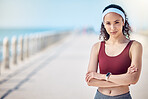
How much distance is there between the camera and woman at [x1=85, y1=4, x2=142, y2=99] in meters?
2.67

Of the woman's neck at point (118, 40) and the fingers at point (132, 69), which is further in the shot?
the woman's neck at point (118, 40)

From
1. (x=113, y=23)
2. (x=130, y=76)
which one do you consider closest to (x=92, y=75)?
(x=130, y=76)

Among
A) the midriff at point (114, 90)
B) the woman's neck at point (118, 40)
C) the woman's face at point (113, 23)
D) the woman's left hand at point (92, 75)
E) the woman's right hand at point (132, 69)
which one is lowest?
the midriff at point (114, 90)

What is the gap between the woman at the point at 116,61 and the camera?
8.77 ft

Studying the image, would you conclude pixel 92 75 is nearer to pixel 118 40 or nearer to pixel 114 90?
pixel 114 90

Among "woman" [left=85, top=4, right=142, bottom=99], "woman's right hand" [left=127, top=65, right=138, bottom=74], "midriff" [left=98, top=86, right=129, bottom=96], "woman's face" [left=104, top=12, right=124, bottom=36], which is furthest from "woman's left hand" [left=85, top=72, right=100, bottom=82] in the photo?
"woman's face" [left=104, top=12, right=124, bottom=36]

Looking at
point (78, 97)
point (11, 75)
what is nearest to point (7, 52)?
point (11, 75)

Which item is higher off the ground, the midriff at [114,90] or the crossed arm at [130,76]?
the crossed arm at [130,76]

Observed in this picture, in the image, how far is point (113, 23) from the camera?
2729mm

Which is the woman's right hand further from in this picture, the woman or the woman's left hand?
the woman's left hand

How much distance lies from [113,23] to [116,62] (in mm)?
360

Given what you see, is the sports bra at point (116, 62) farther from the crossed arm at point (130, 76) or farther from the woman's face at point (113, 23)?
the woman's face at point (113, 23)

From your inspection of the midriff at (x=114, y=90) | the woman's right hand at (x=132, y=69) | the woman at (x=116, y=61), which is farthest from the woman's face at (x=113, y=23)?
the midriff at (x=114, y=90)

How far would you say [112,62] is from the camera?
8.80ft
